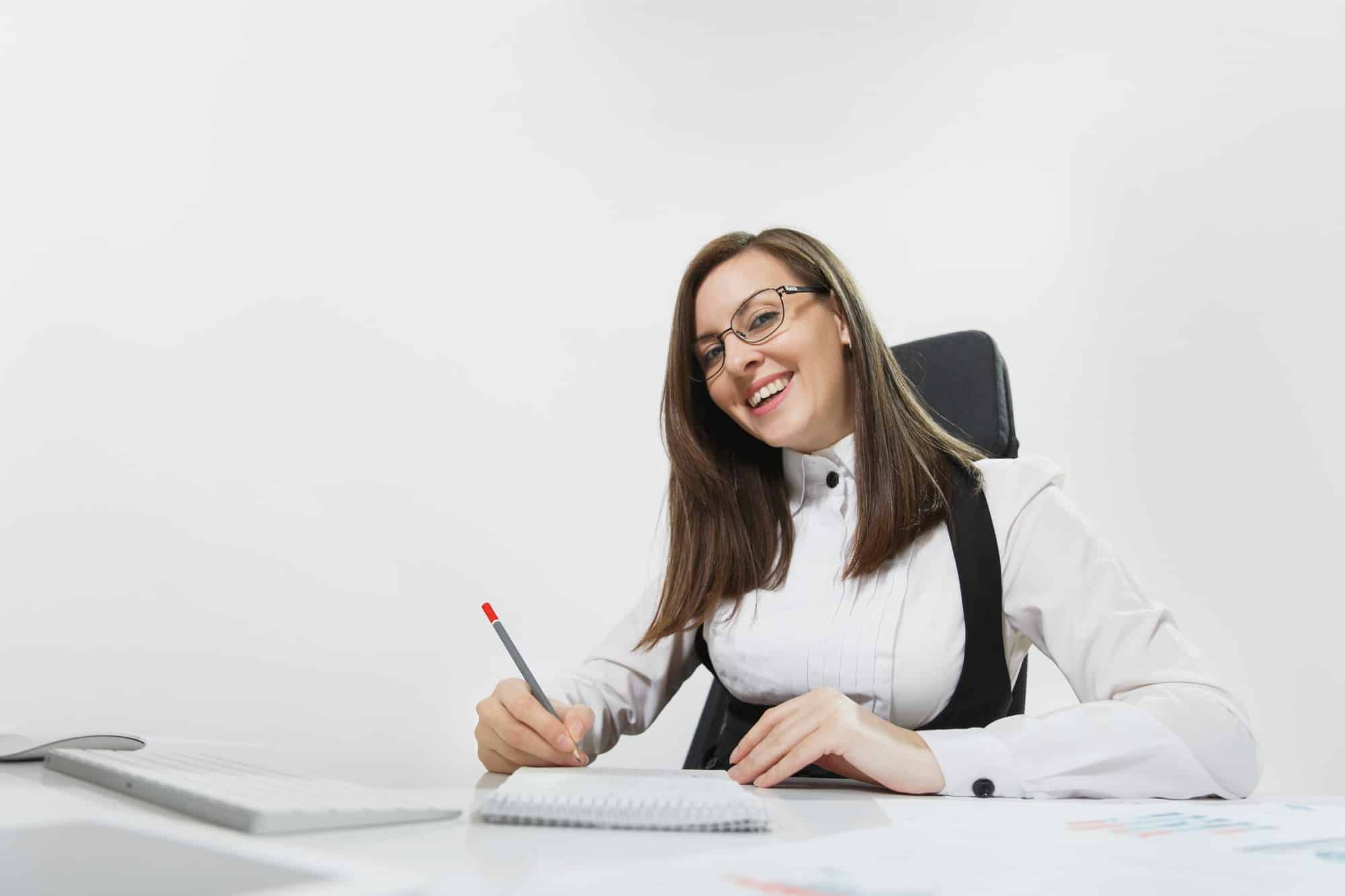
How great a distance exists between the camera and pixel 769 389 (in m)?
1.32

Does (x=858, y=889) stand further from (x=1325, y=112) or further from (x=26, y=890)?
(x=1325, y=112)

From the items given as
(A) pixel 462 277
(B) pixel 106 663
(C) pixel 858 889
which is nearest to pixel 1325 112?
(A) pixel 462 277

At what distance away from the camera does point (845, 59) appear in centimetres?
239

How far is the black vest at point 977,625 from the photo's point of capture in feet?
3.82

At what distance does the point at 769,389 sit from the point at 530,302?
1063mm

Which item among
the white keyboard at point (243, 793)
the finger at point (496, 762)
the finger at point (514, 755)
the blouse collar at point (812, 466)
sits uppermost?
the blouse collar at point (812, 466)

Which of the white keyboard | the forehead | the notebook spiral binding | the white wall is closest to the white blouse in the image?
the forehead

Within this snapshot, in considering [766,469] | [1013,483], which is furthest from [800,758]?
[766,469]

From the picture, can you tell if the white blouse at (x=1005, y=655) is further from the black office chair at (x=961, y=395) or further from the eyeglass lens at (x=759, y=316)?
the eyeglass lens at (x=759, y=316)

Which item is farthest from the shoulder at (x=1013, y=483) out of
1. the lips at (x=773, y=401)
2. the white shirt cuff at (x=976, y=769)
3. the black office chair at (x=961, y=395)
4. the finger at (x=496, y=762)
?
the finger at (x=496, y=762)

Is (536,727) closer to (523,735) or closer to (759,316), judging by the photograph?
(523,735)

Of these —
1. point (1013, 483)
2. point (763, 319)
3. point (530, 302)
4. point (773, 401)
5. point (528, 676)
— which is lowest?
point (528, 676)

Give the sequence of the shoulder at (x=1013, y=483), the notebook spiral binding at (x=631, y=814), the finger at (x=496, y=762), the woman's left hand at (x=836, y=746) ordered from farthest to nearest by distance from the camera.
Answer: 1. the shoulder at (x=1013, y=483)
2. the finger at (x=496, y=762)
3. the woman's left hand at (x=836, y=746)
4. the notebook spiral binding at (x=631, y=814)

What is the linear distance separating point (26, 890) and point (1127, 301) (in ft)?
7.48
